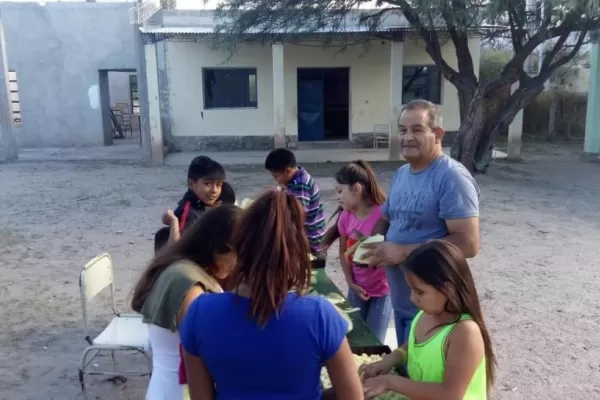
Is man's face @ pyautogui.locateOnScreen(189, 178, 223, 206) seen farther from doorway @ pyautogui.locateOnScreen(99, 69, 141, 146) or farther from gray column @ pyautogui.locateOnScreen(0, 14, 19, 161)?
doorway @ pyautogui.locateOnScreen(99, 69, 141, 146)

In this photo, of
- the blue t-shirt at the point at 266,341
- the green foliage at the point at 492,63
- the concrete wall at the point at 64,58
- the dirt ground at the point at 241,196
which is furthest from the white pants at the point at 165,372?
the green foliage at the point at 492,63

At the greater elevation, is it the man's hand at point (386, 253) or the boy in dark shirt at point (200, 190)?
the boy in dark shirt at point (200, 190)

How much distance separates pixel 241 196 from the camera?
10.0 m

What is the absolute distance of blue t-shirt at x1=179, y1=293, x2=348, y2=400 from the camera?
1.48 m

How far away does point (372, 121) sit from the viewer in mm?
16828

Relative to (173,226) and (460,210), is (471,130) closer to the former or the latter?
(173,226)

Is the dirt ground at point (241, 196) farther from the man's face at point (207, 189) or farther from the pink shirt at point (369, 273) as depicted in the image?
the man's face at point (207, 189)

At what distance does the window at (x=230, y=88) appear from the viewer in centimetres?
1630

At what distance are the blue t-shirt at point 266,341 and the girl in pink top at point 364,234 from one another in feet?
5.46

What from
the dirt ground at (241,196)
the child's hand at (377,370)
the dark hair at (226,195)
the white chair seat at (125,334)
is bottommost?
the dirt ground at (241,196)

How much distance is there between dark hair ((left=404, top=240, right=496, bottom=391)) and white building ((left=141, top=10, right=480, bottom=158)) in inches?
554

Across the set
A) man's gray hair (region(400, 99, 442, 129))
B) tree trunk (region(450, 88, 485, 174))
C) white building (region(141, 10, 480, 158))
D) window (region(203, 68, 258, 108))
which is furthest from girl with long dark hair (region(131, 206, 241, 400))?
window (region(203, 68, 258, 108))

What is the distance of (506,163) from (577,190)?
3.72 metres

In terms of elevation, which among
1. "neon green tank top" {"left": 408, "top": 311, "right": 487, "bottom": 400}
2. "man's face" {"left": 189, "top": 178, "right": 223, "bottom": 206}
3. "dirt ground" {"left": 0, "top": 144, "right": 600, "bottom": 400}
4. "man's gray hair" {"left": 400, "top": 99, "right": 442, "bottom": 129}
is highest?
"man's gray hair" {"left": 400, "top": 99, "right": 442, "bottom": 129}
